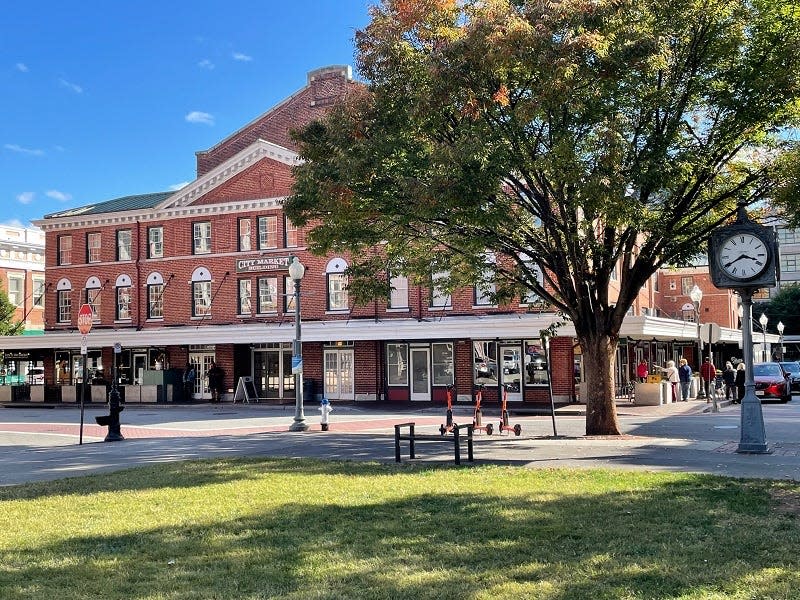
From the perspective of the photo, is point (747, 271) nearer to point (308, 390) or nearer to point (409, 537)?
point (409, 537)

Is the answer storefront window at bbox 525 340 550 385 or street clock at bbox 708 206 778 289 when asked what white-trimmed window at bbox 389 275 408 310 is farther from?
street clock at bbox 708 206 778 289

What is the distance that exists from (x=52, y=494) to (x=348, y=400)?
23674mm

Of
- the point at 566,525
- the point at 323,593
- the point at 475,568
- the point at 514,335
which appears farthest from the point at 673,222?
the point at 514,335

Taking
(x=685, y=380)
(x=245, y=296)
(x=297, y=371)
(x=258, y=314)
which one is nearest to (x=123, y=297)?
(x=245, y=296)

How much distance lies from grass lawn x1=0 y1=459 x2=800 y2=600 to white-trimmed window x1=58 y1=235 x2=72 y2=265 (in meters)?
33.4

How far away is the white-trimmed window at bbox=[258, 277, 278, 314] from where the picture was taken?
3600 cm

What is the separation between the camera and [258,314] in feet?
119

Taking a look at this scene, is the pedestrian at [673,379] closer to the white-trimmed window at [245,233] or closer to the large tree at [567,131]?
the large tree at [567,131]

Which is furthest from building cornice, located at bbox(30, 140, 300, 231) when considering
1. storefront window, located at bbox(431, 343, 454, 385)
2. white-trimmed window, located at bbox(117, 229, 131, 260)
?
storefront window, located at bbox(431, 343, 454, 385)

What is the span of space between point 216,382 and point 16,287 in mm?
30258

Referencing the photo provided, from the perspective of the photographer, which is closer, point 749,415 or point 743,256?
point 749,415

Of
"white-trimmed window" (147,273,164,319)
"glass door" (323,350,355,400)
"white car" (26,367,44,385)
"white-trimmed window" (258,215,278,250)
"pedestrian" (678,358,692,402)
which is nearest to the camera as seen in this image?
"pedestrian" (678,358,692,402)

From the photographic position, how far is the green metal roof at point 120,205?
1620 inches

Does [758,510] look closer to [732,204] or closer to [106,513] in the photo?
[106,513]
